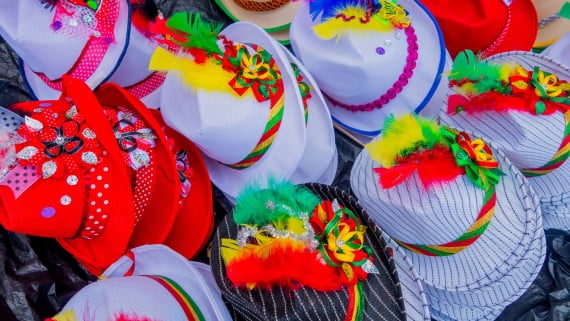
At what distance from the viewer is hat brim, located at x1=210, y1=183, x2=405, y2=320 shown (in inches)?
28.7

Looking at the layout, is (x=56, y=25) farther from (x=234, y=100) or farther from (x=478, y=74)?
(x=478, y=74)

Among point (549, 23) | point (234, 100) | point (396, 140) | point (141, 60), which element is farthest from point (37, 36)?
point (549, 23)

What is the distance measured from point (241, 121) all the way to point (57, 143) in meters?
0.39

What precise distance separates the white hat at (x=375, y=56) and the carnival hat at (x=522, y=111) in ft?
0.40

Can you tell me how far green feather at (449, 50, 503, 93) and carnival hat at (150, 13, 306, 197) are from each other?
39 cm

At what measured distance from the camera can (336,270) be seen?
752 millimetres

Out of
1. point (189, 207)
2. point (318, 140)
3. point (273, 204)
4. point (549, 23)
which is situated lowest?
point (189, 207)

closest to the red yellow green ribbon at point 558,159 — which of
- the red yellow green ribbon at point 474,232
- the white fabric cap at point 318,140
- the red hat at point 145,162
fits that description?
the red yellow green ribbon at point 474,232

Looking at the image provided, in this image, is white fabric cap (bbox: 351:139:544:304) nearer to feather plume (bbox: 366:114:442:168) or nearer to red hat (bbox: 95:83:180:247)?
feather plume (bbox: 366:114:442:168)

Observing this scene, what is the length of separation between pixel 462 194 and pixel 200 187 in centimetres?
69

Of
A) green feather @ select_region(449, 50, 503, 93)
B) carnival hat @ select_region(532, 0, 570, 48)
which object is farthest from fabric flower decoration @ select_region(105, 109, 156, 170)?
carnival hat @ select_region(532, 0, 570, 48)

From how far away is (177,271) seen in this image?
39.6 inches

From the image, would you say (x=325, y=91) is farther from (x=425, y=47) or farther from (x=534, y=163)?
(x=534, y=163)

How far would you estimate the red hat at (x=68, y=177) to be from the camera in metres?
0.91
